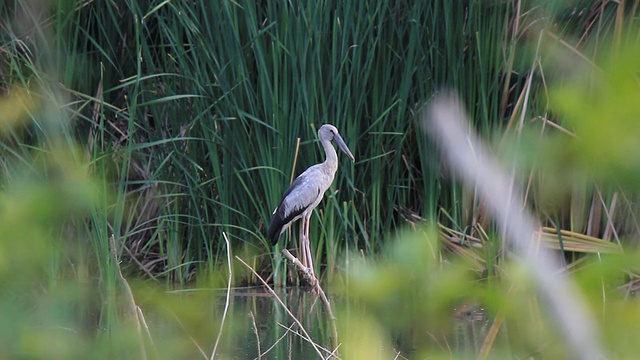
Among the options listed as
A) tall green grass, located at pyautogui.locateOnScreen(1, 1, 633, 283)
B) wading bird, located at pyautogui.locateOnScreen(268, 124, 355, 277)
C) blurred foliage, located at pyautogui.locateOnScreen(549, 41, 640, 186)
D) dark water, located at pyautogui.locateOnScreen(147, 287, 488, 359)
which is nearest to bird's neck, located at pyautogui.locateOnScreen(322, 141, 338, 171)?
wading bird, located at pyautogui.locateOnScreen(268, 124, 355, 277)

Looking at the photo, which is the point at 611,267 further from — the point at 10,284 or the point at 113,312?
the point at 113,312

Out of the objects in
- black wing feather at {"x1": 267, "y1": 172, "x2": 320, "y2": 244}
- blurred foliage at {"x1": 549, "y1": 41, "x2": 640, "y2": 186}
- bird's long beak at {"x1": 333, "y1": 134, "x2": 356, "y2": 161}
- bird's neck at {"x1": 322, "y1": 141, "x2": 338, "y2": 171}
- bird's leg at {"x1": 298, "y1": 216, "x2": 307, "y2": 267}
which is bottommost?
bird's leg at {"x1": 298, "y1": 216, "x2": 307, "y2": 267}

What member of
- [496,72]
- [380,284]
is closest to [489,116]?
[496,72]

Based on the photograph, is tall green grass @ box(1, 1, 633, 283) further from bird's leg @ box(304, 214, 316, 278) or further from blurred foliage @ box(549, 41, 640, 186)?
blurred foliage @ box(549, 41, 640, 186)

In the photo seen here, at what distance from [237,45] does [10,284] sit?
10.8 ft

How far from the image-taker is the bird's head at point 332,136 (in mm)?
3948

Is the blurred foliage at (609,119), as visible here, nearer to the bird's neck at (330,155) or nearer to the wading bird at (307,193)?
the wading bird at (307,193)

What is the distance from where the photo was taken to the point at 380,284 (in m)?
0.78

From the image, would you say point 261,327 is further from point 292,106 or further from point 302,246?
point 292,106

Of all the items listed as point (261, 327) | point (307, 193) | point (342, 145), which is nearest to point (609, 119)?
point (261, 327)

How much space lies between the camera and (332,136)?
13.1ft

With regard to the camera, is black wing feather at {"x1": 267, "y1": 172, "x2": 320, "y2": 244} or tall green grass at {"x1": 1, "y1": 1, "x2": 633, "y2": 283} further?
tall green grass at {"x1": 1, "y1": 1, "x2": 633, "y2": 283}

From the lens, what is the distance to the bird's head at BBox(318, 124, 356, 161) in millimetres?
3948

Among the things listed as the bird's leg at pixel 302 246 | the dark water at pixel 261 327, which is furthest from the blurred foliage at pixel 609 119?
the bird's leg at pixel 302 246
